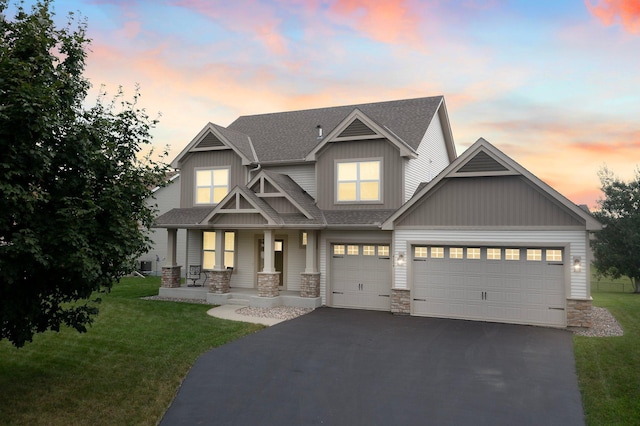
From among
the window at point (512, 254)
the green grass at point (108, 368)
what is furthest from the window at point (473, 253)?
the green grass at point (108, 368)

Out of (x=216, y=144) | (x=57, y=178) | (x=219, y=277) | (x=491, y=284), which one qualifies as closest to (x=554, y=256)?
(x=491, y=284)

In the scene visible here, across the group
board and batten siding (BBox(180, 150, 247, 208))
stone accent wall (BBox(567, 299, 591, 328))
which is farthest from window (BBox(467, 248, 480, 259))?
board and batten siding (BBox(180, 150, 247, 208))

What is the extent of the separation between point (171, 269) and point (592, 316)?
1778 cm

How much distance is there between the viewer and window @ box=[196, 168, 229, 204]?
68.4ft

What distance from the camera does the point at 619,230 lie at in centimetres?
2758

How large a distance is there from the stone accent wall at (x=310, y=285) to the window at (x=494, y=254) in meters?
6.68

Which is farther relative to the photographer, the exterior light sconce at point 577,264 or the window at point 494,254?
the window at point 494,254

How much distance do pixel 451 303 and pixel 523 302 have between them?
2323 mm

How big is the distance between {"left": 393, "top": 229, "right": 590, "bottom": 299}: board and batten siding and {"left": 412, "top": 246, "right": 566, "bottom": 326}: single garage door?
24 cm

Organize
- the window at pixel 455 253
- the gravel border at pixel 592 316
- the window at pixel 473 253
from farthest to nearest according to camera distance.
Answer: the window at pixel 455 253, the window at pixel 473 253, the gravel border at pixel 592 316

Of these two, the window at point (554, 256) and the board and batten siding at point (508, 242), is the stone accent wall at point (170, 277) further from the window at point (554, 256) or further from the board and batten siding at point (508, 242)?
the window at point (554, 256)

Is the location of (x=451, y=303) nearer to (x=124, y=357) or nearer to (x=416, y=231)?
(x=416, y=231)

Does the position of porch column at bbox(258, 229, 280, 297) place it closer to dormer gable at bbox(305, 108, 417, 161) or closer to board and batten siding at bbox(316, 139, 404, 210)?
board and batten siding at bbox(316, 139, 404, 210)

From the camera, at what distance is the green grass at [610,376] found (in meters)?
7.23
